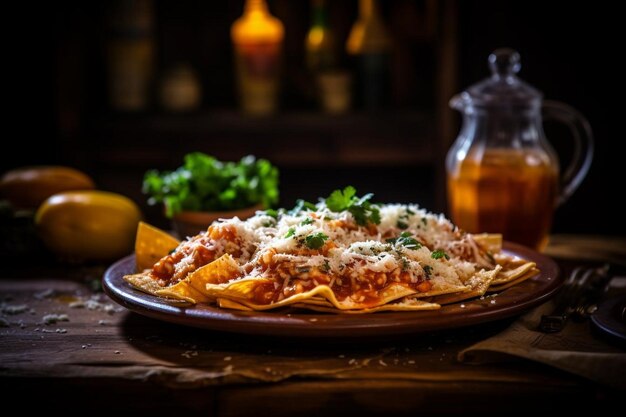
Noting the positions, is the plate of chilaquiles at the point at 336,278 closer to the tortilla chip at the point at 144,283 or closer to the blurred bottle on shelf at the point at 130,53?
the tortilla chip at the point at 144,283

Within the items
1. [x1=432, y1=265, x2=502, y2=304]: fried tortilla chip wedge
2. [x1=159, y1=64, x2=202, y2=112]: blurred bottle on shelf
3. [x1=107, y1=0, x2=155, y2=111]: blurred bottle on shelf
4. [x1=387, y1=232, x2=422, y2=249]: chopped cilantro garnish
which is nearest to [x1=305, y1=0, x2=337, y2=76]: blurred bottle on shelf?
[x1=159, y1=64, x2=202, y2=112]: blurred bottle on shelf

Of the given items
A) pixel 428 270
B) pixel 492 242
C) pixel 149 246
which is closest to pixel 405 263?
pixel 428 270

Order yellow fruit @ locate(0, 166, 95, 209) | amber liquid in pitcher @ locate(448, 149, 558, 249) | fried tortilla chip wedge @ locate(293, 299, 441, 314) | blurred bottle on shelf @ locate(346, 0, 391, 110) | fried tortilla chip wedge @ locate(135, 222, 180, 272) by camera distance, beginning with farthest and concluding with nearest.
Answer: blurred bottle on shelf @ locate(346, 0, 391, 110) → yellow fruit @ locate(0, 166, 95, 209) → amber liquid in pitcher @ locate(448, 149, 558, 249) → fried tortilla chip wedge @ locate(135, 222, 180, 272) → fried tortilla chip wedge @ locate(293, 299, 441, 314)

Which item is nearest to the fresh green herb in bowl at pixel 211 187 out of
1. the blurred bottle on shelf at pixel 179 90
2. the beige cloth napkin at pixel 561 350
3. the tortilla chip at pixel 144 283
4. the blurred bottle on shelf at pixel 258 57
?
the tortilla chip at pixel 144 283

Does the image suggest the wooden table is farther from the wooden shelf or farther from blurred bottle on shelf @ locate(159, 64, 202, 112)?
blurred bottle on shelf @ locate(159, 64, 202, 112)

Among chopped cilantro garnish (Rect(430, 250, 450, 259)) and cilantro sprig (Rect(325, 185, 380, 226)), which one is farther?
cilantro sprig (Rect(325, 185, 380, 226))

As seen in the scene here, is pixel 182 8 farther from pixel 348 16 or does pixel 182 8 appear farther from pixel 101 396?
pixel 101 396

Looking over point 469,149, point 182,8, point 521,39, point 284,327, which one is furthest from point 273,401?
point 182,8

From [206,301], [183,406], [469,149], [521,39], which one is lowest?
[183,406]
